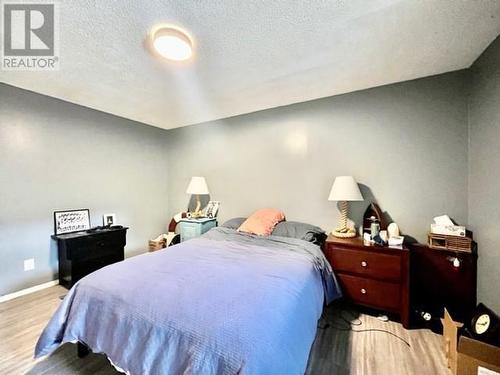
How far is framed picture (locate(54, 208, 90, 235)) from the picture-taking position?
110 inches

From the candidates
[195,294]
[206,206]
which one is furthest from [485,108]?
[206,206]

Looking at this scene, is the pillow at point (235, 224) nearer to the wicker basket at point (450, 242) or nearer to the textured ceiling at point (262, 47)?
the textured ceiling at point (262, 47)

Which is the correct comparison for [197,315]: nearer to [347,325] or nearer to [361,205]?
[347,325]

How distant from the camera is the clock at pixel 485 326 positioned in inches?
51.0

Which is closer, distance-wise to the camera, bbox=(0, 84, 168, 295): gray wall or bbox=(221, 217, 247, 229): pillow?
bbox=(0, 84, 168, 295): gray wall

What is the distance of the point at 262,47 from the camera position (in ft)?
5.67

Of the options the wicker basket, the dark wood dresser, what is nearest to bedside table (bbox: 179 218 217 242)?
the dark wood dresser

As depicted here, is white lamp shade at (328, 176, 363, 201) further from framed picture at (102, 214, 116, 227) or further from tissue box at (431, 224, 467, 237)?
framed picture at (102, 214, 116, 227)

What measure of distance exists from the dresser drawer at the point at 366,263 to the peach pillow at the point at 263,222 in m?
0.74

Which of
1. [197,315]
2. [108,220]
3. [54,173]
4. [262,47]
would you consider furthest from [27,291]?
[262,47]

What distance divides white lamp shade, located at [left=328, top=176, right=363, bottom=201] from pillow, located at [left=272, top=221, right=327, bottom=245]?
474 millimetres

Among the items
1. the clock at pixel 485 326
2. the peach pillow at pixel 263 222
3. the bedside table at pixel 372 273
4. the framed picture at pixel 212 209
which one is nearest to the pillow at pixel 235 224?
the peach pillow at pixel 263 222

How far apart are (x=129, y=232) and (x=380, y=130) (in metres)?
3.86

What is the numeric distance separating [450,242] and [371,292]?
0.80 metres
